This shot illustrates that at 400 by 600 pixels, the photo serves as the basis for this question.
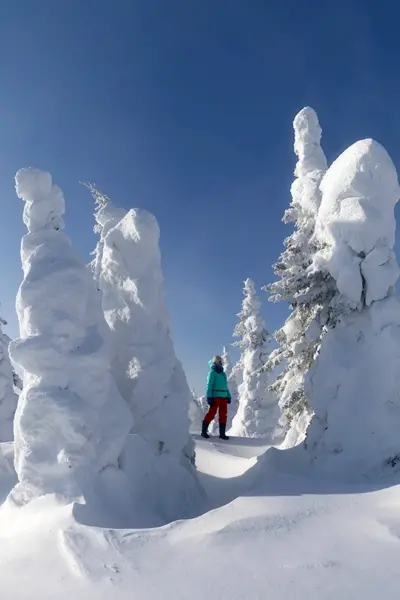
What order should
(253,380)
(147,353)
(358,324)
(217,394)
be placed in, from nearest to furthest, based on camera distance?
(358,324) → (147,353) → (217,394) → (253,380)

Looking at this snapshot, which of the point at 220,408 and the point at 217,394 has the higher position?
the point at 217,394

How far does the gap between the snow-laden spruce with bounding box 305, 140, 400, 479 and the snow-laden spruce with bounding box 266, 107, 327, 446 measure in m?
0.97

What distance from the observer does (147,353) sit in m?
11.1

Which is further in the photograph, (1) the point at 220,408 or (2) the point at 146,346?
(1) the point at 220,408

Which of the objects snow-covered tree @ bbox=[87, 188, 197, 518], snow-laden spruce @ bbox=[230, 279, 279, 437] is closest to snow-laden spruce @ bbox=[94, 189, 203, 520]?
snow-covered tree @ bbox=[87, 188, 197, 518]

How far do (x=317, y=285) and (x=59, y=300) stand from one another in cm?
657

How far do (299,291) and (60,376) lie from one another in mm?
6501

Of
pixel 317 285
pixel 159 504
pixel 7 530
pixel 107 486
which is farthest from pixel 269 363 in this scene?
pixel 7 530

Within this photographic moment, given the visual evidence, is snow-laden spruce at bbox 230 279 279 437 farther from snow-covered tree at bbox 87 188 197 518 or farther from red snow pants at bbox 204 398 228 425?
snow-covered tree at bbox 87 188 197 518

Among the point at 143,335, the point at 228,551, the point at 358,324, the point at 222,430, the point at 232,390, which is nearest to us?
the point at 228,551

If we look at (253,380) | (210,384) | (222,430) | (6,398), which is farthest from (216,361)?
(253,380)

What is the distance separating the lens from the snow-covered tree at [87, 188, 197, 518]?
10898mm

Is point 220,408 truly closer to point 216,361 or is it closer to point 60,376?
point 216,361

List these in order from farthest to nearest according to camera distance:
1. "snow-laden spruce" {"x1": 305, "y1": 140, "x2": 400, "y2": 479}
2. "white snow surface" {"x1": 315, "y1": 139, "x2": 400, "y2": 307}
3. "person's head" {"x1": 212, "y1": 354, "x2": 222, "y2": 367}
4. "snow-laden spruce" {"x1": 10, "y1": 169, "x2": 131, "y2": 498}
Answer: "person's head" {"x1": 212, "y1": 354, "x2": 222, "y2": 367} < "white snow surface" {"x1": 315, "y1": 139, "x2": 400, "y2": 307} < "snow-laden spruce" {"x1": 305, "y1": 140, "x2": 400, "y2": 479} < "snow-laden spruce" {"x1": 10, "y1": 169, "x2": 131, "y2": 498}
